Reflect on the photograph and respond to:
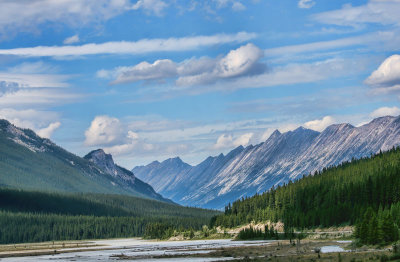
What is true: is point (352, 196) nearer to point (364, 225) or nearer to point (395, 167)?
point (395, 167)

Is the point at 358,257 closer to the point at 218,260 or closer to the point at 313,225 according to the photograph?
the point at 218,260

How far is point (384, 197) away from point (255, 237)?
39115 mm

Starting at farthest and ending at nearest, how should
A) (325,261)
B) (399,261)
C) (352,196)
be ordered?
(352,196)
(325,261)
(399,261)

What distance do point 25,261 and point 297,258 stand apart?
69.2 m

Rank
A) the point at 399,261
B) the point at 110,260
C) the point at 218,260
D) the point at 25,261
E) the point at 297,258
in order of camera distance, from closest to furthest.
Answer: the point at 399,261
the point at 297,258
the point at 218,260
the point at 110,260
the point at 25,261

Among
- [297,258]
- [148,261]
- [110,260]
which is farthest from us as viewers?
[110,260]

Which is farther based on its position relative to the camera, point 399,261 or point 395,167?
point 395,167

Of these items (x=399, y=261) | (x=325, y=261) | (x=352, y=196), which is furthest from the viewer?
(x=352, y=196)

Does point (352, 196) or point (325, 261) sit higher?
point (352, 196)

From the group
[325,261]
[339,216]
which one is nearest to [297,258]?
[325,261]

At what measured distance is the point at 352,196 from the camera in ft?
645

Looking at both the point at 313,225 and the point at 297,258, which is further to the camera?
the point at 313,225

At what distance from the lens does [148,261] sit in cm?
11500

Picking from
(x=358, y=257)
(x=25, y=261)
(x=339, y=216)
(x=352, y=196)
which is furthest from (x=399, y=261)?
(x=352, y=196)
